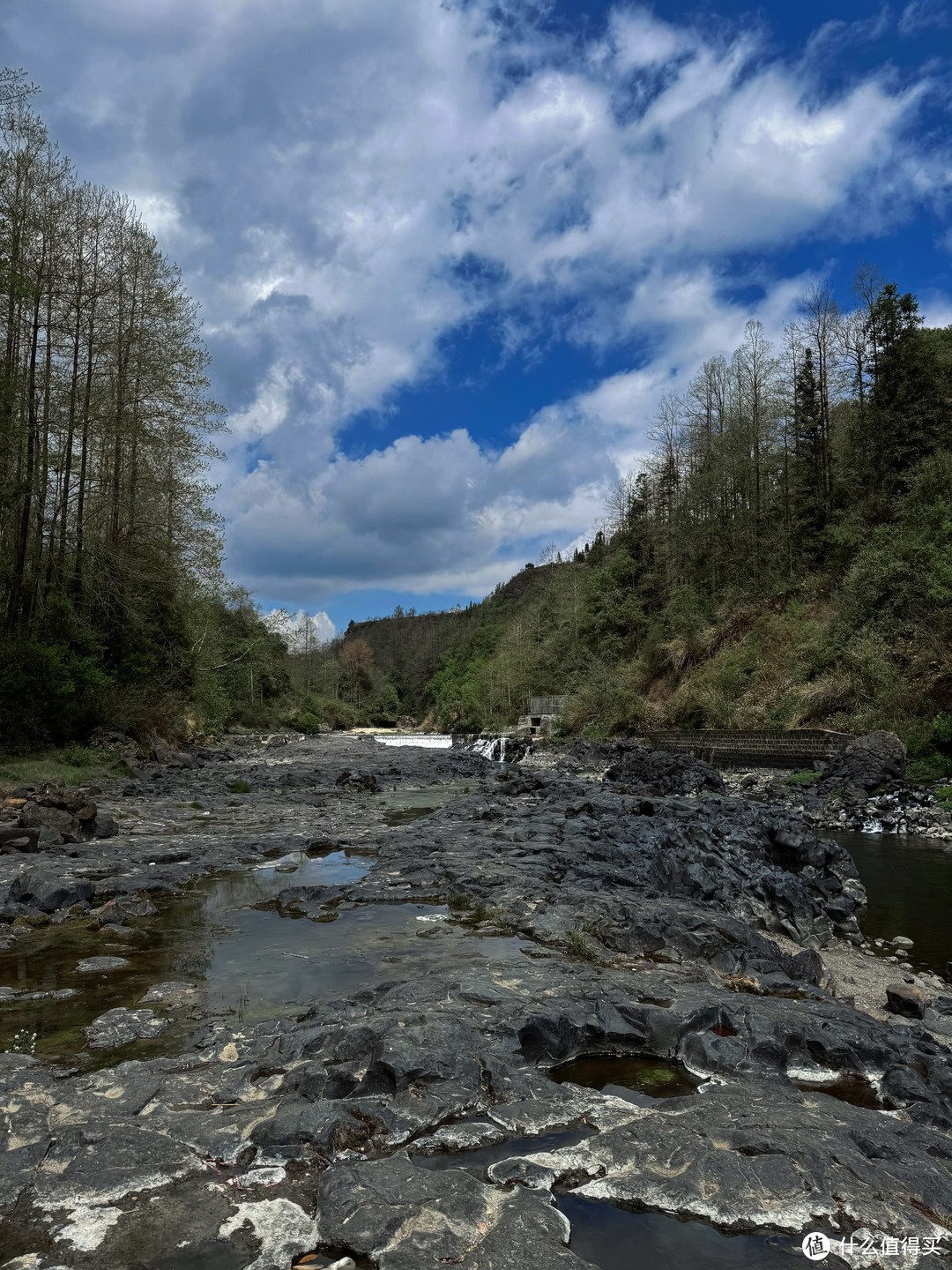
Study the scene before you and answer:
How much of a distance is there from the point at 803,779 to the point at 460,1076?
1808cm

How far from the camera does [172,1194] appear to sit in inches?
106

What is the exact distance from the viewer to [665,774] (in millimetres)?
21406

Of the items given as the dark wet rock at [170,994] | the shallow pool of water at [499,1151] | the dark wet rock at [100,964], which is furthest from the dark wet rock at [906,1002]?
the dark wet rock at [100,964]

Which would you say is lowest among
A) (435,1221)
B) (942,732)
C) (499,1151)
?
(499,1151)

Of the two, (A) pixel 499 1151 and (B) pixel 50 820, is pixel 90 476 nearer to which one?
(B) pixel 50 820

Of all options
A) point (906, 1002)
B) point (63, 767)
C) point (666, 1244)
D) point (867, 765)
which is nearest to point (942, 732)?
point (867, 765)

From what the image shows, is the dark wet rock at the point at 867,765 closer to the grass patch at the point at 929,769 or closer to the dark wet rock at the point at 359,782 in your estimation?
the grass patch at the point at 929,769

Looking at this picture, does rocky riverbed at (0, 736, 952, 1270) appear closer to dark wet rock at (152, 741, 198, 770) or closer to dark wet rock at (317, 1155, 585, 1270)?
dark wet rock at (317, 1155, 585, 1270)

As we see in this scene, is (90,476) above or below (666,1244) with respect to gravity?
above

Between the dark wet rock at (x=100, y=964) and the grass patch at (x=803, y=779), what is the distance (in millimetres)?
17412

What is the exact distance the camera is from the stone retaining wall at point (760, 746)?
67.9 ft

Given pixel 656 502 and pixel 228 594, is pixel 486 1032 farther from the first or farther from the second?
pixel 656 502

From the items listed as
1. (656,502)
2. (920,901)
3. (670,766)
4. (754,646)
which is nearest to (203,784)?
(670,766)

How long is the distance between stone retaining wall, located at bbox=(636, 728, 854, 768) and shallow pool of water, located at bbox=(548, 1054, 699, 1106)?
18252mm
